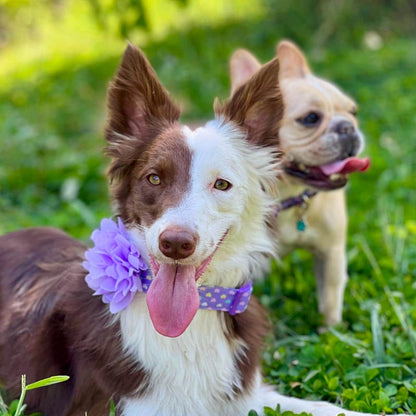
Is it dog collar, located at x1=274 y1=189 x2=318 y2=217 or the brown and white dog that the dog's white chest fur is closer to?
the brown and white dog

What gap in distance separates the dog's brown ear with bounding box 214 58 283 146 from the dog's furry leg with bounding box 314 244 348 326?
135 cm

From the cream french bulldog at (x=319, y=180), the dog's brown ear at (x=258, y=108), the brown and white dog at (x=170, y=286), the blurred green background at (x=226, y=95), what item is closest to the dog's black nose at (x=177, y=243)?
the brown and white dog at (x=170, y=286)

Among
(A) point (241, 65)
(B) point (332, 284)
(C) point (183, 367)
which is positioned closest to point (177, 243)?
(C) point (183, 367)

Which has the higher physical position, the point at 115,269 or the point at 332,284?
the point at 115,269

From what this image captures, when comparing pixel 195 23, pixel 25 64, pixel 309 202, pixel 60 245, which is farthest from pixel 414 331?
A: pixel 25 64

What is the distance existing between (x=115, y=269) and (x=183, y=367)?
511mm

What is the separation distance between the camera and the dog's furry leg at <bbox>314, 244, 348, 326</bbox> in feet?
12.8

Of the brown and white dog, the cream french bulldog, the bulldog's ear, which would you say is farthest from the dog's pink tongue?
the bulldog's ear

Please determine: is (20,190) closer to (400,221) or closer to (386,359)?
(400,221)

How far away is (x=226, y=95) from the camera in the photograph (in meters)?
8.48

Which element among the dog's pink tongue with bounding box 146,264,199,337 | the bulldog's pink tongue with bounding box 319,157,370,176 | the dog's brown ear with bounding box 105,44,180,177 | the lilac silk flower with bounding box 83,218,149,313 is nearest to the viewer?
the dog's pink tongue with bounding box 146,264,199,337

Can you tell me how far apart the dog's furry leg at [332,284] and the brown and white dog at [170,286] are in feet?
3.48

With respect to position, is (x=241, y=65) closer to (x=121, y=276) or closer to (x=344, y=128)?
(x=344, y=128)

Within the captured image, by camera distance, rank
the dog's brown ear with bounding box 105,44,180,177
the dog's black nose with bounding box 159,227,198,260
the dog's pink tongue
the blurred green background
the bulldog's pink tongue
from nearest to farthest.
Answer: the dog's black nose with bounding box 159,227,198,260 < the dog's pink tongue < the dog's brown ear with bounding box 105,44,180,177 < the blurred green background < the bulldog's pink tongue
